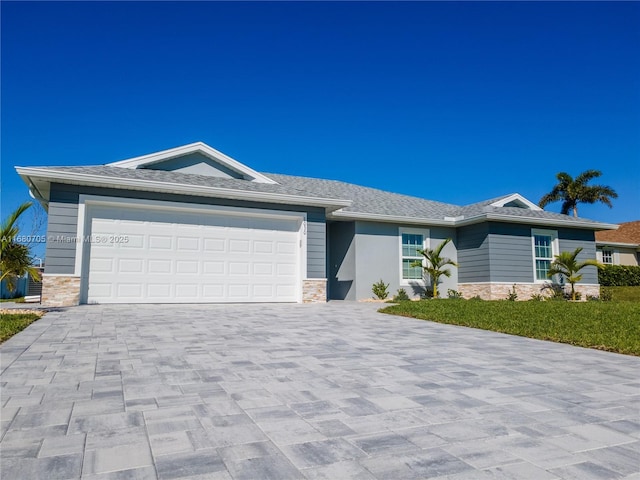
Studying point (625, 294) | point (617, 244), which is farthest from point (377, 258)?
point (617, 244)

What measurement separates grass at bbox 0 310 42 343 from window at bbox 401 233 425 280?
35.9 ft

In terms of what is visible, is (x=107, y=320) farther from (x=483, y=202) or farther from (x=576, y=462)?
(x=483, y=202)

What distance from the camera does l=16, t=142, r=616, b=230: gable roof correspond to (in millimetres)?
10344

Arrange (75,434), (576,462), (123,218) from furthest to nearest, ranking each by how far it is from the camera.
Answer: (123,218) < (75,434) < (576,462)

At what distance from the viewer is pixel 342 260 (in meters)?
14.9

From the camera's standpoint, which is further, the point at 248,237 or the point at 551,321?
the point at 248,237

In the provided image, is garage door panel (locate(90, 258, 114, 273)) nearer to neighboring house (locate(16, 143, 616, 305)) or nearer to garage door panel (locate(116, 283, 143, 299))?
neighboring house (locate(16, 143, 616, 305))

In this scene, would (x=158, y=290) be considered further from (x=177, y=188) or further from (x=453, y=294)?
(x=453, y=294)

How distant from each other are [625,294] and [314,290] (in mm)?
14768

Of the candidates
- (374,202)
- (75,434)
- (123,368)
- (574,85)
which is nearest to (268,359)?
(123,368)

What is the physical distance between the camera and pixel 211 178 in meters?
12.6

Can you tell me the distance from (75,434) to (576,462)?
9.28 feet

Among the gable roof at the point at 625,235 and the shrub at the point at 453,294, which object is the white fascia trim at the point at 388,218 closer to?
the shrub at the point at 453,294

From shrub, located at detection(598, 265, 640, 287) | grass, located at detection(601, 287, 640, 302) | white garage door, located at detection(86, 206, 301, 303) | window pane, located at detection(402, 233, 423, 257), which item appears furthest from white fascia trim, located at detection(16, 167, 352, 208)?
shrub, located at detection(598, 265, 640, 287)
